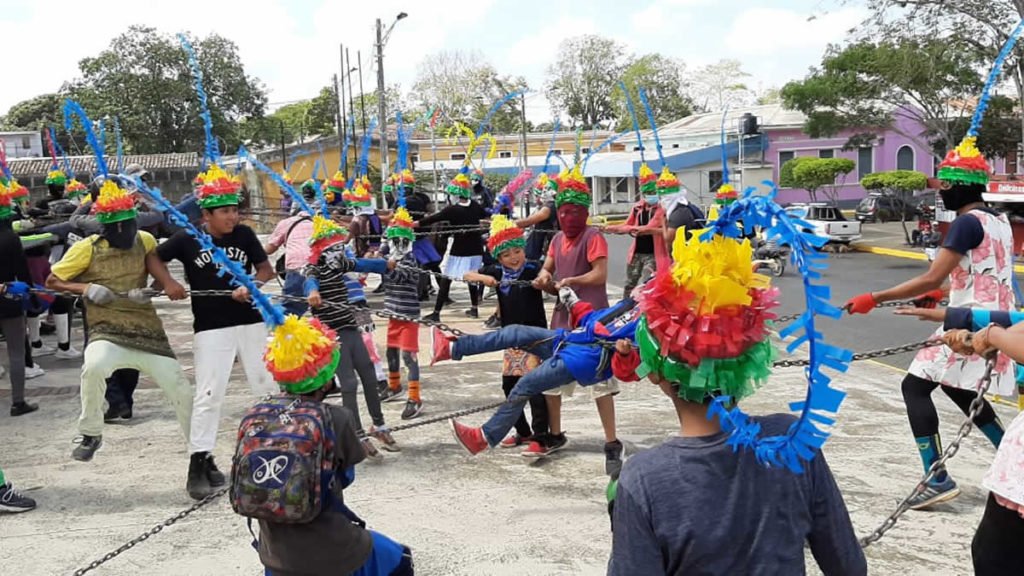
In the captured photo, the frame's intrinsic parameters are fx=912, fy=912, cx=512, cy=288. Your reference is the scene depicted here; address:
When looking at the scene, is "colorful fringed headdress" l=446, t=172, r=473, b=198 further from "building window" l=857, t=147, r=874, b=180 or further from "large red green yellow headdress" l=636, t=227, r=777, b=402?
"building window" l=857, t=147, r=874, b=180

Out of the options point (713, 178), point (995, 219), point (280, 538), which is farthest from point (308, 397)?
point (713, 178)

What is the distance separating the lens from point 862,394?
7996 millimetres

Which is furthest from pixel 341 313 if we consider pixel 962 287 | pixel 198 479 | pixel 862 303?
pixel 962 287

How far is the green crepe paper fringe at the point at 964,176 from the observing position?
5004 millimetres

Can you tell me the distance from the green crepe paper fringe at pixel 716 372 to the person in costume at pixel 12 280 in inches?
257

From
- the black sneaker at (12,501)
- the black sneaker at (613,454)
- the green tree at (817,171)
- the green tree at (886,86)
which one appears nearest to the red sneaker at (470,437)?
the black sneaker at (613,454)

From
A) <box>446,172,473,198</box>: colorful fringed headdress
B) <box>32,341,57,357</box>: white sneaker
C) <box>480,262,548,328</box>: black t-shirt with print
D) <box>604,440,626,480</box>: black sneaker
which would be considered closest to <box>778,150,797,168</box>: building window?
<box>446,172,473,198</box>: colorful fringed headdress

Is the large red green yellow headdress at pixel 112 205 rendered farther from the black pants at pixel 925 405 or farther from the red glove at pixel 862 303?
the black pants at pixel 925 405

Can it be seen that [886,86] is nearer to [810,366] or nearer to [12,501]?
[12,501]

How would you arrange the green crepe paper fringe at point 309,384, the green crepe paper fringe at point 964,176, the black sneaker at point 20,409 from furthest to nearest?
1. the black sneaker at point 20,409
2. the green crepe paper fringe at point 964,176
3. the green crepe paper fringe at point 309,384

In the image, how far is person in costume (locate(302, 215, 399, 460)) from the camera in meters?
6.18

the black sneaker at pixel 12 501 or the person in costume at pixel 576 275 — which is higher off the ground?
the person in costume at pixel 576 275

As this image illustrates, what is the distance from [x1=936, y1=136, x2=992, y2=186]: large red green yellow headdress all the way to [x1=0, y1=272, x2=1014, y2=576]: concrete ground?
73.1 inches

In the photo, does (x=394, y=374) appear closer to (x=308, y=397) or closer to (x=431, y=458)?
(x=431, y=458)
